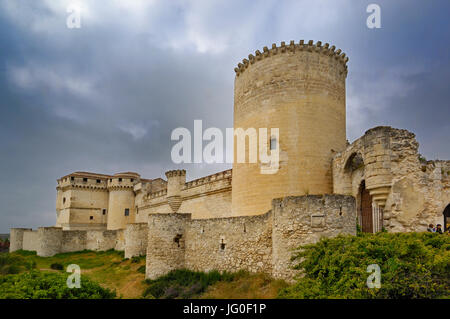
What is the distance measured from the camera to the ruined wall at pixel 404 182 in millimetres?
10867

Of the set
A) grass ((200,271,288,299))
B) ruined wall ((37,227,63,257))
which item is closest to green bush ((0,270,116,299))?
grass ((200,271,288,299))

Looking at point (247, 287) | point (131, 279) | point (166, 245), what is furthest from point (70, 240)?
point (247, 287)

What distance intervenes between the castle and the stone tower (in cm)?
1657

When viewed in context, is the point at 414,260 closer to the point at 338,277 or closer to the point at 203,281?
the point at 338,277

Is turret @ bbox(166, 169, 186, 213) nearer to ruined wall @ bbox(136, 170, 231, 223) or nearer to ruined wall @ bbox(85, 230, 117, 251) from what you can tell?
ruined wall @ bbox(136, 170, 231, 223)

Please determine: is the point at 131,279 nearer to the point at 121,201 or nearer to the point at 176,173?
the point at 176,173

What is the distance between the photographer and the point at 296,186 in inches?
569

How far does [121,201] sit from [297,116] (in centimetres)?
2884

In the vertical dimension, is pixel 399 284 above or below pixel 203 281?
above

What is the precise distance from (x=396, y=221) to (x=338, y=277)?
4.96 meters

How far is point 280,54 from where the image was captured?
15461 millimetres

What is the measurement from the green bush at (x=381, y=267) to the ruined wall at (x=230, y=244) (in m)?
3.14
